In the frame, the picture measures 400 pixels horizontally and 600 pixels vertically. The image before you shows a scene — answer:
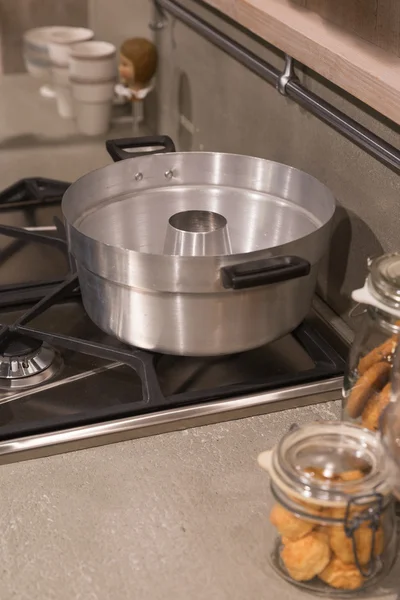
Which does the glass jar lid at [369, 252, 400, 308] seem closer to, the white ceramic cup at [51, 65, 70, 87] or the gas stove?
the gas stove

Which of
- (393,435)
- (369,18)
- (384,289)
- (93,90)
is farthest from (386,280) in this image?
(93,90)

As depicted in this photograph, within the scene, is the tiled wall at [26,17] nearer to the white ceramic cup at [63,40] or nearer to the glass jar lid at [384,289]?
the white ceramic cup at [63,40]

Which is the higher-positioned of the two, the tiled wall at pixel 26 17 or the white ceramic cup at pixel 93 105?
the tiled wall at pixel 26 17

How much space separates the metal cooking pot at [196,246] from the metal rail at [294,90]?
6 centimetres

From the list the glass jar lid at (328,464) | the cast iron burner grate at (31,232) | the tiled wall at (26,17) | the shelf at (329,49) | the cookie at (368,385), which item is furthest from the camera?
the tiled wall at (26,17)

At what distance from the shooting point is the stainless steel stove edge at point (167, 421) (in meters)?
0.69

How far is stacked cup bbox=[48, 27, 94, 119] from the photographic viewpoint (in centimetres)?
139

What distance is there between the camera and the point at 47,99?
1431mm

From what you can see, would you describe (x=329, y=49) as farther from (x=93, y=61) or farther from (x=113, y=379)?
(x=93, y=61)

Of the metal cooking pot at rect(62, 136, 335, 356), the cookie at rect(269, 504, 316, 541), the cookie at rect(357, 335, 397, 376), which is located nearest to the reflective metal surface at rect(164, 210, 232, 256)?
the metal cooking pot at rect(62, 136, 335, 356)

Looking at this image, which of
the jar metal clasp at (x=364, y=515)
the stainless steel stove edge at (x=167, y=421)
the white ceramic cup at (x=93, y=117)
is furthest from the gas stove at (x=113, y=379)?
the white ceramic cup at (x=93, y=117)

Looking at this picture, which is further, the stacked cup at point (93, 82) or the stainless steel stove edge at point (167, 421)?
the stacked cup at point (93, 82)

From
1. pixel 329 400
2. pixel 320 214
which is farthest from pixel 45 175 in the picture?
pixel 329 400

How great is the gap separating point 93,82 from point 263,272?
0.82 metres
